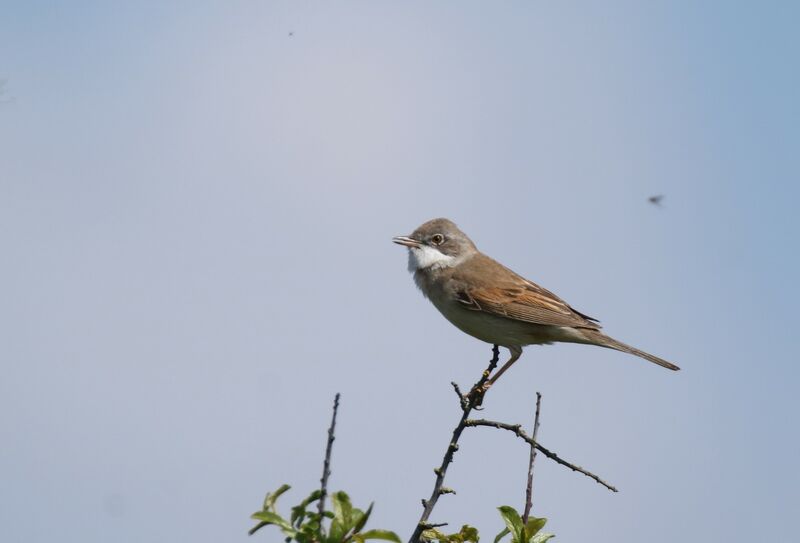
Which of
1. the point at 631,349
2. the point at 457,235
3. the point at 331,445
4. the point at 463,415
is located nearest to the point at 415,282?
the point at 457,235

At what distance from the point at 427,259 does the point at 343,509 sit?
22.8 ft

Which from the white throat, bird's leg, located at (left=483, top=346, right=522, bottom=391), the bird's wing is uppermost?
the white throat

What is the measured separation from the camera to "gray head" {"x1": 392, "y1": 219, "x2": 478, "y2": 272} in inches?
424

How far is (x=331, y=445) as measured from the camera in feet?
12.3

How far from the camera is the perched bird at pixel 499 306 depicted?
9867 mm

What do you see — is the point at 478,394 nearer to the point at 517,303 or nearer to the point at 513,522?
the point at 517,303

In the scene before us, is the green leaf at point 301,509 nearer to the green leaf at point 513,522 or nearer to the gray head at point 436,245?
the green leaf at point 513,522

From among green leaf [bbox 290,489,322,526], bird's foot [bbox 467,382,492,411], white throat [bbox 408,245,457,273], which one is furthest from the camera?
white throat [bbox 408,245,457,273]

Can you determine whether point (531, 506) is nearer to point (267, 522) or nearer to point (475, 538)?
point (475, 538)

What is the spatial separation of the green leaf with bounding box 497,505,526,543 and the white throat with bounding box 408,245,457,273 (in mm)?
6102

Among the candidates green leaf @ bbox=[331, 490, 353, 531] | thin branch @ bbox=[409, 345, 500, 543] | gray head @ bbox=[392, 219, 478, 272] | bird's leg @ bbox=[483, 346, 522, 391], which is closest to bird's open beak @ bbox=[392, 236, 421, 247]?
gray head @ bbox=[392, 219, 478, 272]

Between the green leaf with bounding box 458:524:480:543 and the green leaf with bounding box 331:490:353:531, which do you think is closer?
the green leaf with bounding box 331:490:353:531

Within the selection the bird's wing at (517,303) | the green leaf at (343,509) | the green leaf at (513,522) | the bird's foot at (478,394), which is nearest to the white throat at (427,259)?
the bird's wing at (517,303)

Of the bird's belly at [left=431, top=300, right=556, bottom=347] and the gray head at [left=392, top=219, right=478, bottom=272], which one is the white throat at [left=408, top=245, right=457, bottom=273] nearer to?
the gray head at [left=392, top=219, right=478, bottom=272]
